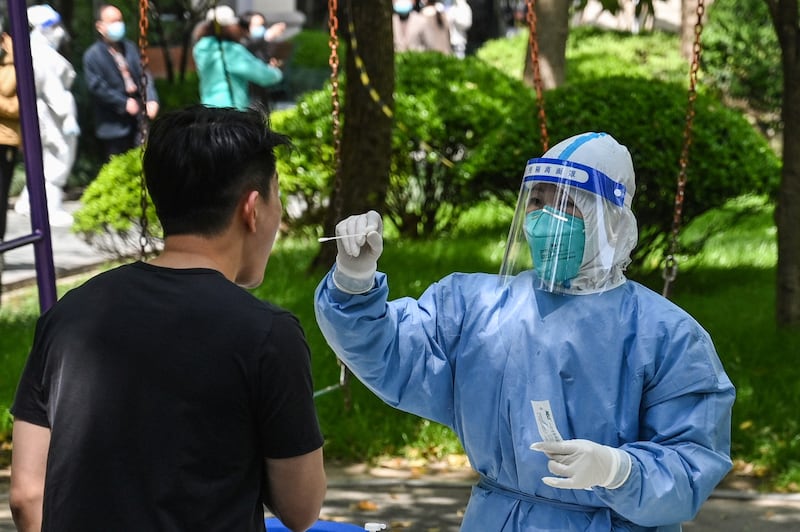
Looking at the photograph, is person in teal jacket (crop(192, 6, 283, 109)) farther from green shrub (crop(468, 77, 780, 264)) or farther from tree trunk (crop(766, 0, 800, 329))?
tree trunk (crop(766, 0, 800, 329))

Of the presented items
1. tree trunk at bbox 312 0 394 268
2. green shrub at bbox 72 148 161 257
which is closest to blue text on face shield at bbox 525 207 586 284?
tree trunk at bbox 312 0 394 268

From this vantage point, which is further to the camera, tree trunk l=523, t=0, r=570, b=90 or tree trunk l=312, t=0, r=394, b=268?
tree trunk l=523, t=0, r=570, b=90

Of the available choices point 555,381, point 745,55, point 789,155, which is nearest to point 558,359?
point 555,381

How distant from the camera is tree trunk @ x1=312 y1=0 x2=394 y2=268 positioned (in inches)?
281

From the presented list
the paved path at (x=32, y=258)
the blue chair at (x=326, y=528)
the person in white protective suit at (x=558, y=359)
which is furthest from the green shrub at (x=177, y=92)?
the person in white protective suit at (x=558, y=359)

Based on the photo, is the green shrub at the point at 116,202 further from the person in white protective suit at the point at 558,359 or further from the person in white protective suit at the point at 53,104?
the person in white protective suit at the point at 558,359

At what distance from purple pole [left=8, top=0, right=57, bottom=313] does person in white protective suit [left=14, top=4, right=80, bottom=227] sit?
6.62 m

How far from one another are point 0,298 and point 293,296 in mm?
2522

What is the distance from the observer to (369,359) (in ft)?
8.09

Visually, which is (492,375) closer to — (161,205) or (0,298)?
(161,205)

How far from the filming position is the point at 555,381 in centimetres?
242

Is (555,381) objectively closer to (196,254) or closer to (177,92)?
(196,254)

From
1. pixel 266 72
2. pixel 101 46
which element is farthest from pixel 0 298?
pixel 101 46

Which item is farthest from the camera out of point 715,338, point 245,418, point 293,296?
point 293,296
